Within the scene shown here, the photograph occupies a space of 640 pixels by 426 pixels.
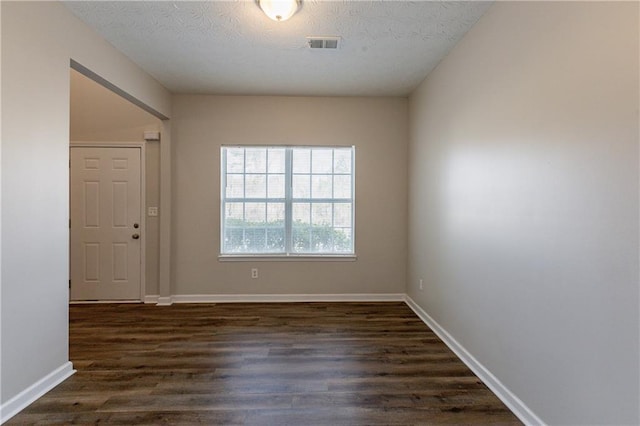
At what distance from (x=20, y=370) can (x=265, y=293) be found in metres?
2.45

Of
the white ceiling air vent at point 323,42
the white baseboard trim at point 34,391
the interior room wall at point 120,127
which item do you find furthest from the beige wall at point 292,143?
the white baseboard trim at point 34,391

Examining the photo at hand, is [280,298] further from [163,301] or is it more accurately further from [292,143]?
[292,143]

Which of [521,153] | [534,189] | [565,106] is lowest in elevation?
[534,189]

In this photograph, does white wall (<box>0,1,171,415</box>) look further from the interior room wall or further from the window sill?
the window sill

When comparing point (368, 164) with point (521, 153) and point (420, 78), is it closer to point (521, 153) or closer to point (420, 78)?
point (420, 78)

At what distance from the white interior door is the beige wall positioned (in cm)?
55

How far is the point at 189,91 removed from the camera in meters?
3.89

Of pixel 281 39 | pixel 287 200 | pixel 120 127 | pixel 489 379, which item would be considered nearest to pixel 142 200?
pixel 120 127

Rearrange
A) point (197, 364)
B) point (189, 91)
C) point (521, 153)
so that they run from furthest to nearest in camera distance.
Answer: point (189, 91), point (197, 364), point (521, 153)

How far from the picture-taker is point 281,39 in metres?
2.62

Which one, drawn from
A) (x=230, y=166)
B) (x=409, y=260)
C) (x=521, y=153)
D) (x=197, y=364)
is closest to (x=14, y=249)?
(x=197, y=364)

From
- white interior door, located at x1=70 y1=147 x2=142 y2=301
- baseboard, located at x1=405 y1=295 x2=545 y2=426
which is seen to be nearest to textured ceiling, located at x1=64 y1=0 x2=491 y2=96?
white interior door, located at x1=70 y1=147 x2=142 y2=301

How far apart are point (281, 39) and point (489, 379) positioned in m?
3.02

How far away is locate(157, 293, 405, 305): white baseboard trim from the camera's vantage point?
402 centimetres
